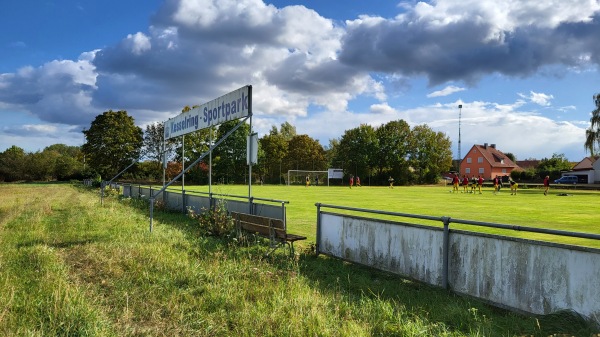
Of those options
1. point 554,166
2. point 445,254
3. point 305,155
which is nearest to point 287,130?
point 305,155

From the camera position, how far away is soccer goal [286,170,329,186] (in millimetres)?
62344

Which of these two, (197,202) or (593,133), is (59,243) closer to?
(197,202)

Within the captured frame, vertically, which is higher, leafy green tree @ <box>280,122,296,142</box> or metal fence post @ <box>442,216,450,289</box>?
leafy green tree @ <box>280,122,296,142</box>

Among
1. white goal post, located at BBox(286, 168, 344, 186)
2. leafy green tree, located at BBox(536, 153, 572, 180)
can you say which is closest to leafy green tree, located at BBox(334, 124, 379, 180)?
white goal post, located at BBox(286, 168, 344, 186)

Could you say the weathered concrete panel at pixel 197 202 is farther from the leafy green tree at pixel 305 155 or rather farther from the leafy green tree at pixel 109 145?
the leafy green tree at pixel 305 155

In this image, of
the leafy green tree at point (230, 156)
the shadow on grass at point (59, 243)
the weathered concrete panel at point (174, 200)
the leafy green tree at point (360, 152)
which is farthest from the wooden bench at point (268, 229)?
the leafy green tree at point (360, 152)

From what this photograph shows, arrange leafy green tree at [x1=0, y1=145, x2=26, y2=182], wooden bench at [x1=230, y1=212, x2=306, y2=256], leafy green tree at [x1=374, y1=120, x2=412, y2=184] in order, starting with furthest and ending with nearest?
leafy green tree at [x1=0, y1=145, x2=26, y2=182], leafy green tree at [x1=374, y1=120, x2=412, y2=184], wooden bench at [x1=230, y1=212, x2=306, y2=256]

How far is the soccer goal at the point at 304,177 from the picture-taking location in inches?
2454

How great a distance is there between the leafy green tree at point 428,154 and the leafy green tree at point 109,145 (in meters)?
43.8

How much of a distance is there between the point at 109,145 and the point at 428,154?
50057 millimetres

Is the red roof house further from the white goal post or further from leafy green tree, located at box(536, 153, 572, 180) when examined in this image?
the white goal post

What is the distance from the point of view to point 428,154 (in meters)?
70.5

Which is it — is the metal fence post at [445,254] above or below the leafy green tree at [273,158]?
below

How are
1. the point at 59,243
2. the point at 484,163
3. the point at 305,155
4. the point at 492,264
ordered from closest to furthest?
the point at 492,264
the point at 59,243
the point at 305,155
the point at 484,163
